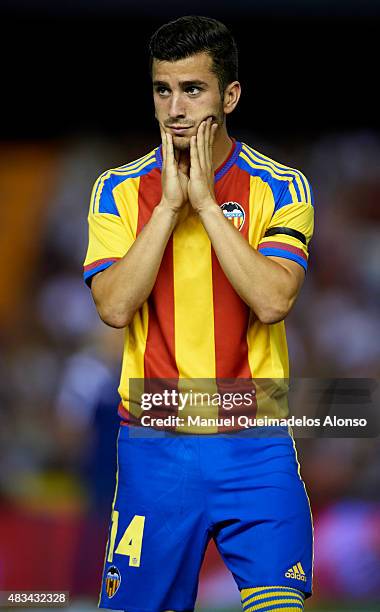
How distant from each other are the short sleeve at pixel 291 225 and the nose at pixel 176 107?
14.2 inches

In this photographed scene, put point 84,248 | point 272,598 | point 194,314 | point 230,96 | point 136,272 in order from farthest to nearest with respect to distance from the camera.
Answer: point 84,248 < point 230,96 < point 194,314 < point 136,272 < point 272,598

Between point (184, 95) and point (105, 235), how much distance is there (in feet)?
1.45

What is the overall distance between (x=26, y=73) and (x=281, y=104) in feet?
4.49

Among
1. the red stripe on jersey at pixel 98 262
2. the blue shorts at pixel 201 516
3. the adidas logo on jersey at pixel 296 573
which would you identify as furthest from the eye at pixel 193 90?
the adidas logo on jersey at pixel 296 573

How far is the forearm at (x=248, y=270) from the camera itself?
292 cm

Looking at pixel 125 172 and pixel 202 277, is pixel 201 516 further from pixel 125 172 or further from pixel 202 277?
pixel 125 172

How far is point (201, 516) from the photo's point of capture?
2.97m

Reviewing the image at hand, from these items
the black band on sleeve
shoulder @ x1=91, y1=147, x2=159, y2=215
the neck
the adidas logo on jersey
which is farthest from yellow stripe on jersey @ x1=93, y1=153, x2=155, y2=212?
the adidas logo on jersey

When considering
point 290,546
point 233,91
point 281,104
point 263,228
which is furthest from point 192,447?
point 281,104

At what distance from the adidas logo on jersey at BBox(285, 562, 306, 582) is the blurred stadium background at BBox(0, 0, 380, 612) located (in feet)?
8.27

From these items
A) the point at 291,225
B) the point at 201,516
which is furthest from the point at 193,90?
the point at 201,516

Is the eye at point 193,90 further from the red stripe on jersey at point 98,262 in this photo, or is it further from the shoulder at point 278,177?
the red stripe on jersey at point 98,262

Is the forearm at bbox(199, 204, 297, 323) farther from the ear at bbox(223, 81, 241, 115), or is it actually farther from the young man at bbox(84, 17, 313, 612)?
the ear at bbox(223, 81, 241, 115)

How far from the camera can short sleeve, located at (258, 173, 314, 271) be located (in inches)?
121
